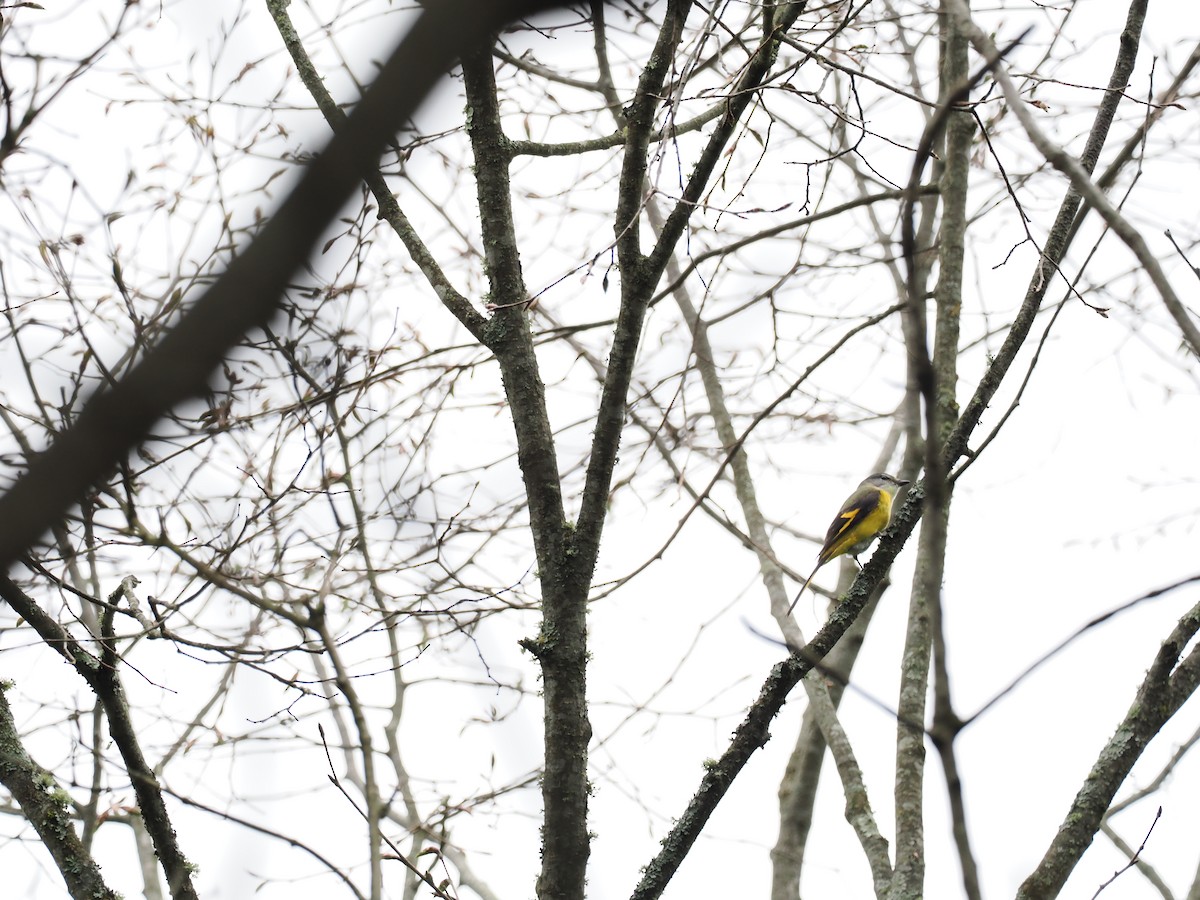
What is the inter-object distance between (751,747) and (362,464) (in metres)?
2.06

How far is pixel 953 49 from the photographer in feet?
15.0

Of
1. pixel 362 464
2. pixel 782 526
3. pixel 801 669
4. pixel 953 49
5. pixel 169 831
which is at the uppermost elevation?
pixel 953 49

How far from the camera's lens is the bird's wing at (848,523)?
5.52 metres

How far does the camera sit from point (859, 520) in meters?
5.57

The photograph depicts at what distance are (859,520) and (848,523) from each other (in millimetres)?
74

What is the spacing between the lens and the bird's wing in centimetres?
552

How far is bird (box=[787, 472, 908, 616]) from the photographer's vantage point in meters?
5.54

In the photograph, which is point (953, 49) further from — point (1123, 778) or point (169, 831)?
point (169, 831)

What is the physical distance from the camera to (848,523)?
18.2 feet

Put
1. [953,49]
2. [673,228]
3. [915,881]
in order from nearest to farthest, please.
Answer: [673,228], [915,881], [953,49]

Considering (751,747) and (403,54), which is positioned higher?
(751,747)

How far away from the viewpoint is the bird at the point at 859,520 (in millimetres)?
5535

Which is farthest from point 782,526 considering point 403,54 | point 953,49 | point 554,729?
point 403,54

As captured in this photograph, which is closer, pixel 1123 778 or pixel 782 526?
pixel 1123 778
